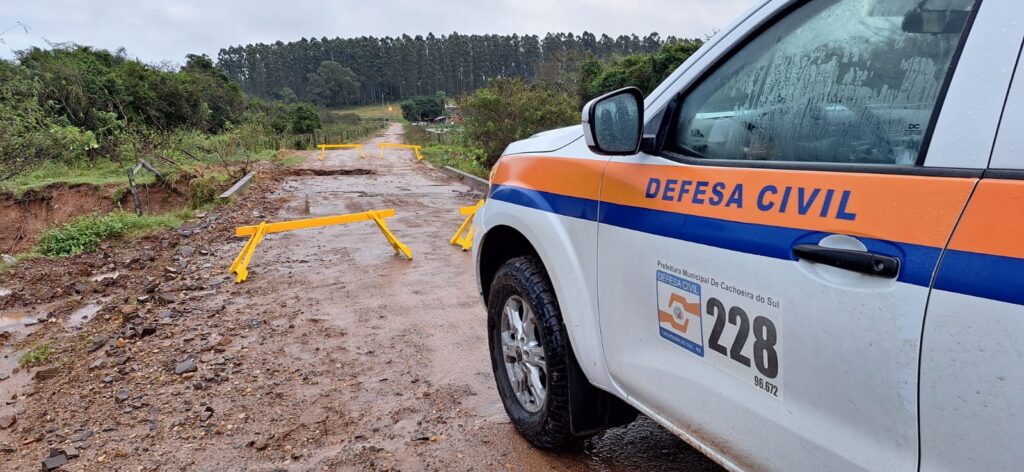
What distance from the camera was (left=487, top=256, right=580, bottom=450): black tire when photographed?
255 centimetres

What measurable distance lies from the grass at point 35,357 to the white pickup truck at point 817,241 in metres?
4.48

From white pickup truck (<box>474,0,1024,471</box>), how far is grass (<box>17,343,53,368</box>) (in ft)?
14.7

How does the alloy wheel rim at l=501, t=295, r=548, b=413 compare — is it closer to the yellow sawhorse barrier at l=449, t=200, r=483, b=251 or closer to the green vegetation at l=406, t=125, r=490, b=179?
the yellow sawhorse barrier at l=449, t=200, r=483, b=251

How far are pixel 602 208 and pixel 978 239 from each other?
3.88 ft

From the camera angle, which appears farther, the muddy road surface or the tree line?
the tree line

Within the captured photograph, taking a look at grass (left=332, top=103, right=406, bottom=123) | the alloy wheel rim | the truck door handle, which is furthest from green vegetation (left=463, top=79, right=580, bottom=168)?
grass (left=332, top=103, right=406, bottom=123)

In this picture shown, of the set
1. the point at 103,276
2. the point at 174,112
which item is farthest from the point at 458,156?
the point at 174,112

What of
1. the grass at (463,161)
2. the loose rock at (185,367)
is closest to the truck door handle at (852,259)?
the loose rock at (185,367)

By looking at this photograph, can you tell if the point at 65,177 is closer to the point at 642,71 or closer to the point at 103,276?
the point at 103,276

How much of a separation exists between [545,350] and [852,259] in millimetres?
1462

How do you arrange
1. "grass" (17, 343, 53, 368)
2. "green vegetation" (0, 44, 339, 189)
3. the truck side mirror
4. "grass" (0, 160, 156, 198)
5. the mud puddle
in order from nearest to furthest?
the truck side mirror < "grass" (17, 343, 53, 368) < "green vegetation" (0, 44, 339, 189) < "grass" (0, 160, 156, 198) < the mud puddle

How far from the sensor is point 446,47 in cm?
11512

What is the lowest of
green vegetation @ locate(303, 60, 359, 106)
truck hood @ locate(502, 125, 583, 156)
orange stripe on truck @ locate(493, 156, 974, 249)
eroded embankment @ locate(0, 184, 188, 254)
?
eroded embankment @ locate(0, 184, 188, 254)

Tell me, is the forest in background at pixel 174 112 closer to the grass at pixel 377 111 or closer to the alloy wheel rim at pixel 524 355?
the alloy wheel rim at pixel 524 355
